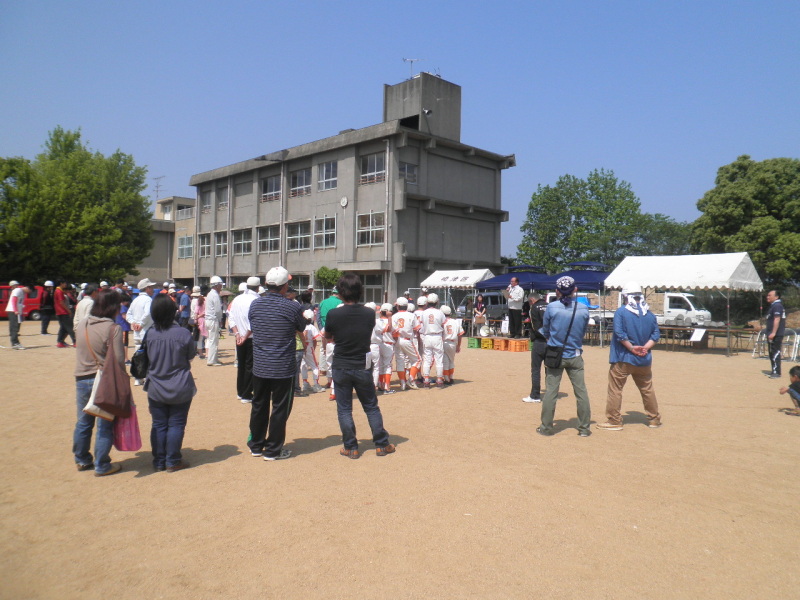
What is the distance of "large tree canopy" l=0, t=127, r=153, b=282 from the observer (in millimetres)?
31406

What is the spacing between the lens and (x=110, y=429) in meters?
5.30

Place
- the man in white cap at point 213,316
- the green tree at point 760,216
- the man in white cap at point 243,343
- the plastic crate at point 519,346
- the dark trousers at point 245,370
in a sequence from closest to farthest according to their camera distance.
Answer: the man in white cap at point 243,343 → the dark trousers at point 245,370 → the man in white cap at point 213,316 → the plastic crate at point 519,346 → the green tree at point 760,216

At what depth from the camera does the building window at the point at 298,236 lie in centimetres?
3891

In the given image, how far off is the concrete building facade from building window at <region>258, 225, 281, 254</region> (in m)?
0.08

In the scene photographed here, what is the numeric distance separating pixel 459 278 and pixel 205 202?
1183 inches

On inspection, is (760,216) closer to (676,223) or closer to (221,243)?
(676,223)

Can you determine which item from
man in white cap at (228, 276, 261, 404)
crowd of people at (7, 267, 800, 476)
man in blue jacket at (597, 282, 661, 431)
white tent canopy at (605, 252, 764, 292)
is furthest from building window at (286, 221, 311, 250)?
man in blue jacket at (597, 282, 661, 431)

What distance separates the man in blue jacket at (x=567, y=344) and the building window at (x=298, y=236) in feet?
107

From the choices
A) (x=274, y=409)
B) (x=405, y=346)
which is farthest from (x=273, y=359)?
(x=405, y=346)

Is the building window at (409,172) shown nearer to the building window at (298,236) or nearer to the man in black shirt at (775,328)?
the building window at (298,236)

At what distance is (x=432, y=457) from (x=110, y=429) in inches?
127

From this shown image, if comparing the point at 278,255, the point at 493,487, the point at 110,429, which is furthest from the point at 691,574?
the point at 278,255

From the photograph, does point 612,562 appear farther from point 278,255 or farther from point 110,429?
point 278,255

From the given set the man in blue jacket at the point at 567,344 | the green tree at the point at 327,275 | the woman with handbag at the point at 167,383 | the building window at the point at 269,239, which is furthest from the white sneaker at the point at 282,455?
the building window at the point at 269,239
